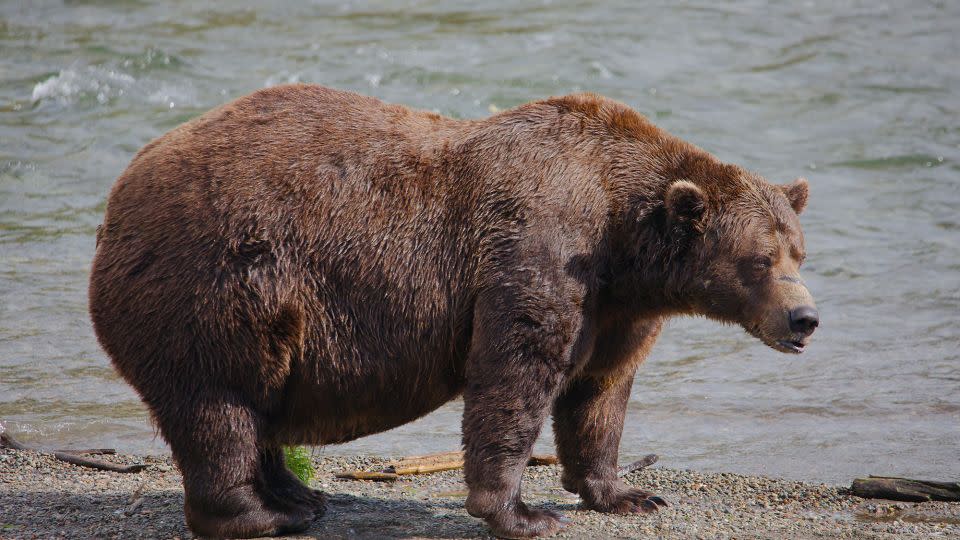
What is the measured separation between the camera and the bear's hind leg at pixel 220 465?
21.0 ft

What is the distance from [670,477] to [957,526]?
1837 mm

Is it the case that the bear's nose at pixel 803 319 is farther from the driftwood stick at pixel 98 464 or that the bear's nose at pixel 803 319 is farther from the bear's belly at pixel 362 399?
the driftwood stick at pixel 98 464

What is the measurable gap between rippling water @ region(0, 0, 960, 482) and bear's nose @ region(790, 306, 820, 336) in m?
2.52

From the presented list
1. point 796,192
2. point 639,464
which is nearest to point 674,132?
point 639,464

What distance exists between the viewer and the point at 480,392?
21.4 ft

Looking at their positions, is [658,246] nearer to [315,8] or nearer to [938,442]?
[938,442]

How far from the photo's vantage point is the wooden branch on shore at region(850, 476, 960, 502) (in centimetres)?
778

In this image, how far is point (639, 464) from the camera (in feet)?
27.9

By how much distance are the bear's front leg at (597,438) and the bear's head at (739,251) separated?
0.58 metres

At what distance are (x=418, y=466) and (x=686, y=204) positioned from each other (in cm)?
275

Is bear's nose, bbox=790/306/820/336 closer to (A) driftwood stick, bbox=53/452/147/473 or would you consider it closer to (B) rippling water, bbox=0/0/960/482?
(B) rippling water, bbox=0/0/960/482

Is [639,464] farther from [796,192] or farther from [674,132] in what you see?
[674,132]

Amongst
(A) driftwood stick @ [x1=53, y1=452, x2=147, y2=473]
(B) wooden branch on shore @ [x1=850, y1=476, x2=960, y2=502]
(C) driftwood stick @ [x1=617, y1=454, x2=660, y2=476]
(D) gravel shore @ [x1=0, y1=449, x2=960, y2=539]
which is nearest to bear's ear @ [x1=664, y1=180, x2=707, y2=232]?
(D) gravel shore @ [x1=0, y1=449, x2=960, y2=539]

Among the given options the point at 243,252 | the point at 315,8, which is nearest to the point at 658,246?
the point at 243,252
